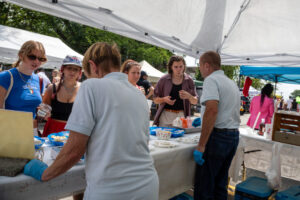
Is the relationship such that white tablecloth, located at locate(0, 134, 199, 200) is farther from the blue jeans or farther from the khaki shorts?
the khaki shorts

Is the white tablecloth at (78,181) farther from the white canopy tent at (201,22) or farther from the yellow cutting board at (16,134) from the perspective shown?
the white canopy tent at (201,22)

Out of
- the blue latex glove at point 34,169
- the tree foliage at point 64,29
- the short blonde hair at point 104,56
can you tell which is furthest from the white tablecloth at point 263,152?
the tree foliage at point 64,29

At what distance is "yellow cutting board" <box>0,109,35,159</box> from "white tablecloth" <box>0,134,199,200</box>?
139mm

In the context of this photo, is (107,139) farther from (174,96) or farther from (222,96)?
(174,96)

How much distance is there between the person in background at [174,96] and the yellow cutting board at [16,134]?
207cm

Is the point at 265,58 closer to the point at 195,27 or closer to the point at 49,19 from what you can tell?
the point at 195,27

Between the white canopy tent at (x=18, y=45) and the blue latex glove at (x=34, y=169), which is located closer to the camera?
the blue latex glove at (x=34, y=169)

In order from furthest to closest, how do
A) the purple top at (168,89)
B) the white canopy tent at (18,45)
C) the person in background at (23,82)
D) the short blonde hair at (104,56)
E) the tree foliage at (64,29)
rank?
the tree foliage at (64,29), the white canopy tent at (18,45), the purple top at (168,89), the person in background at (23,82), the short blonde hair at (104,56)

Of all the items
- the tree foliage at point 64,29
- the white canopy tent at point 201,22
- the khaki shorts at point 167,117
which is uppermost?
the tree foliage at point 64,29

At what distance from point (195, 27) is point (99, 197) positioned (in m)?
3.10

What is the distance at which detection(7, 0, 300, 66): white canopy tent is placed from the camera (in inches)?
106

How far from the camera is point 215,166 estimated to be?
7.57ft

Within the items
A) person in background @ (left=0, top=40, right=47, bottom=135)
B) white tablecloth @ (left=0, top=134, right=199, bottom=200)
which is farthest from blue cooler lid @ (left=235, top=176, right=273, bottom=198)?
person in background @ (left=0, top=40, right=47, bottom=135)

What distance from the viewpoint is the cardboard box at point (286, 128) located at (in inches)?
123
